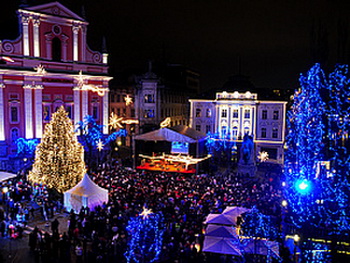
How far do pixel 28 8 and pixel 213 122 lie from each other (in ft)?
89.7

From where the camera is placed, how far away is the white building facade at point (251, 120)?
48.3m

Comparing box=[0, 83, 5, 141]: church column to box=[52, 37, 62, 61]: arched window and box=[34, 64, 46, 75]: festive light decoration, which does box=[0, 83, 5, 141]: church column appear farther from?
box=[52, 37, 62, 61]: arched window

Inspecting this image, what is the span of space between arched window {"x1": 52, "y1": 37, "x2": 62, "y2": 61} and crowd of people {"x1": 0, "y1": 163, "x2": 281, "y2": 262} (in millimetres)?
15037

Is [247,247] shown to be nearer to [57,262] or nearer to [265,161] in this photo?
[57,262]

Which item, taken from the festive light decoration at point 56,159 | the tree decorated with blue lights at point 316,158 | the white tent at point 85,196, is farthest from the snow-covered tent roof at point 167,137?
the white tent at point 85,196

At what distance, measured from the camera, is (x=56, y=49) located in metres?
37.3

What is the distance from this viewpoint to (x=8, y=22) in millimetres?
40000

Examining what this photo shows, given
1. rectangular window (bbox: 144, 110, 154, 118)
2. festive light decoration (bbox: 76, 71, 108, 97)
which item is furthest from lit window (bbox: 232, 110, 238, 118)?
festive light decoration (bbox: 76, 71, 108, 97)

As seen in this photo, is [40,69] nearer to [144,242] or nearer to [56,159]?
[56,159]

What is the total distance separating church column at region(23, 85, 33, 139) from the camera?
34.8 meters

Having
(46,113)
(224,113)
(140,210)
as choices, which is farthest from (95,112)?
(140,210)

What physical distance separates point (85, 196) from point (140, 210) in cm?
339

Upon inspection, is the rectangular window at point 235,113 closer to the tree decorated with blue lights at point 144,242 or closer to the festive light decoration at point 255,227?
the festive light decoration at point 255,227

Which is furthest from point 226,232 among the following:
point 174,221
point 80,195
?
point 80,195
